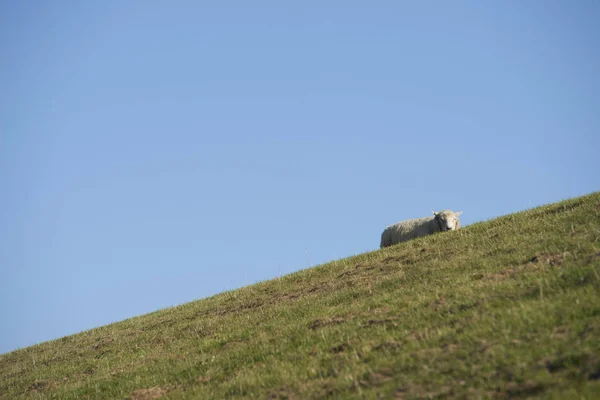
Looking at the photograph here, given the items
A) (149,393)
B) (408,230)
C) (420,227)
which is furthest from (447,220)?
(149,393)

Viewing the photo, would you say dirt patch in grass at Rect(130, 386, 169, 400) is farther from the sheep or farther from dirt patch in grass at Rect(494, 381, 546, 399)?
the sheep

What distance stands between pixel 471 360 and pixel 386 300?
643 cm

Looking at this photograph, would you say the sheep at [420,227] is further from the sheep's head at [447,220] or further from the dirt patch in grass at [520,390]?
the dirt patch in grass at [520,390]

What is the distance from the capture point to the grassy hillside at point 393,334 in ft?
29.5

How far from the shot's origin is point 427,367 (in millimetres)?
9570

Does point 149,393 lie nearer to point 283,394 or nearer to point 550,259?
point 283,394

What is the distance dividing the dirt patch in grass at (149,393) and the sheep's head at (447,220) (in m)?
20.1

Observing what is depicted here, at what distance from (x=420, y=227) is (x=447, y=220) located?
2.72 m

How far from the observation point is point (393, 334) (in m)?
12.3

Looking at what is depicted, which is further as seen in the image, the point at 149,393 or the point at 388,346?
the point at 149,393

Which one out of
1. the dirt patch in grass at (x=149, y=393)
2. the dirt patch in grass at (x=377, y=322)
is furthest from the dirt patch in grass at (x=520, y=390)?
the dirt patch in grass at (x=149, y=393)

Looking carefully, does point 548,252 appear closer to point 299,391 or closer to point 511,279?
point 511,279

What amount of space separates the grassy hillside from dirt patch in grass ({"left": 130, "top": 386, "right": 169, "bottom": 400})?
0.06 meters

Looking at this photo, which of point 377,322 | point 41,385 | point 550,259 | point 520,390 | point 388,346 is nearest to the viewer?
point 520,390
